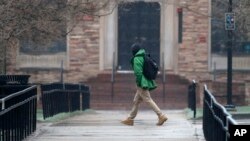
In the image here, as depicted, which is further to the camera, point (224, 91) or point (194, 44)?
point (194, 44)

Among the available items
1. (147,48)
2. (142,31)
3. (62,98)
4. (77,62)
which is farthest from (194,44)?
(62,98)

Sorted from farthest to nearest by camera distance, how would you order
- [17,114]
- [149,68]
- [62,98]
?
[62,98], [149,68], [17,114]

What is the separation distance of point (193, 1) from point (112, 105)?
6137mm

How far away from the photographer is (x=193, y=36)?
1352 inches

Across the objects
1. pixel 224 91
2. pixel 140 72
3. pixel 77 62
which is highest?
pixel 140 72

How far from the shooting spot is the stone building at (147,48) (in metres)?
34.2

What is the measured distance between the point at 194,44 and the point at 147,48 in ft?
7.30

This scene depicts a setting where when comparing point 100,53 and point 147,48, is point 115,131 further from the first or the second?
point 147,48

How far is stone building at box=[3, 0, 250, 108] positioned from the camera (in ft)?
112

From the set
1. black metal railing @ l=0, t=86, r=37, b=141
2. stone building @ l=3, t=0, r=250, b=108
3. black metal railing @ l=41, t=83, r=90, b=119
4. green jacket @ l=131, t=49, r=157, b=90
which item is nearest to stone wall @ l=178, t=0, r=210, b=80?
stone building @ l=3, t=0, r=250, b=108

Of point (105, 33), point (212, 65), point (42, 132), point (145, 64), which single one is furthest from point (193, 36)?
point (42, 132)

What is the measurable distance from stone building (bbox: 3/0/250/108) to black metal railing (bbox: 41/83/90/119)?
24.4 feet

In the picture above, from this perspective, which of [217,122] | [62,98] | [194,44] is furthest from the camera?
[194,44]

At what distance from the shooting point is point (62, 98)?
22703 millimetres
